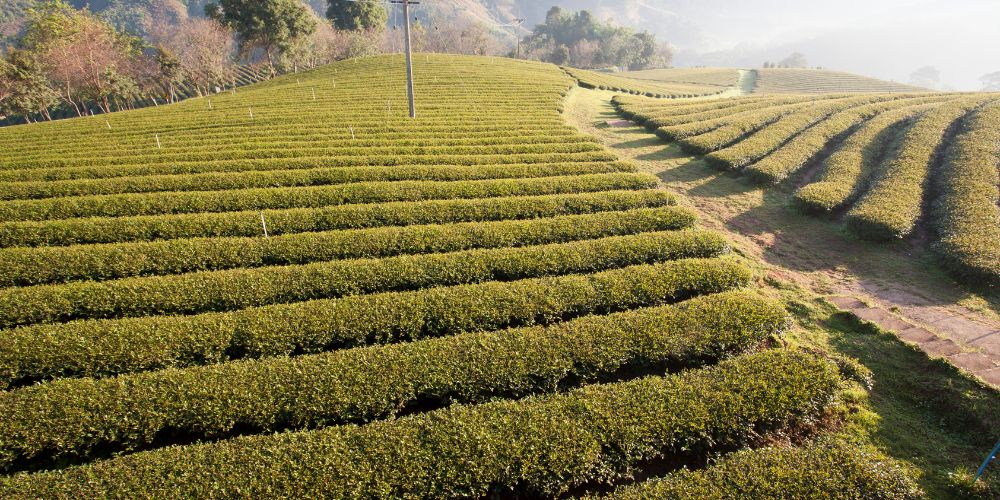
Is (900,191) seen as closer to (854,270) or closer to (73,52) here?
(854,270)

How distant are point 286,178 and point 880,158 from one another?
94.2 ft

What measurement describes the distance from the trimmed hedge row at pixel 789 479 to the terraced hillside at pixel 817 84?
85.0 metres

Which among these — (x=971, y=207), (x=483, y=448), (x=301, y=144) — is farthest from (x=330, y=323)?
(x=971, y=207)

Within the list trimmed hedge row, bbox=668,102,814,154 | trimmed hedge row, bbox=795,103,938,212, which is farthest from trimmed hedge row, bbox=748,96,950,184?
trimmed hedge row, bbox=668,102,814,154

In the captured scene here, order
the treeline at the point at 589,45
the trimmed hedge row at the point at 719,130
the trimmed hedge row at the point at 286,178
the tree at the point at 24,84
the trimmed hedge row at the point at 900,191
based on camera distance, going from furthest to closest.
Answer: the treeline at the point at 589,45 → the tree at the point at 24,84 → the trimmed hedge row at the point at 719,130 → the trimmed hedge row at the point at 286,178 → the trimmed hedge row at the point at 900,191

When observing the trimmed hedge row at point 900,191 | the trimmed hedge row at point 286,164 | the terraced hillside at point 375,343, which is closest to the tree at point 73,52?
the trimmed hedge row at point 286,164

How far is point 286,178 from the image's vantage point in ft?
57.0

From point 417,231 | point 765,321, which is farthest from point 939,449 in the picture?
point 417,231

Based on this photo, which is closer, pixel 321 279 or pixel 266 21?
pixel 321 279

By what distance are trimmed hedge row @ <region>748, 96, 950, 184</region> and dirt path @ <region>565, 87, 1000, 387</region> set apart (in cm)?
83

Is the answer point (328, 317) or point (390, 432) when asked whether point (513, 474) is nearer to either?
point (390, 432)

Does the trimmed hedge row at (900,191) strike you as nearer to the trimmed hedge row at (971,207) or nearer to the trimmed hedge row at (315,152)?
the trimmed hedge row at (971,207)

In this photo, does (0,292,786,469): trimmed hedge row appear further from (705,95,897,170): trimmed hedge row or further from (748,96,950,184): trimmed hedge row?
(705,95,897,170): trimmed hedge row

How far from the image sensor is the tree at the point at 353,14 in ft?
210
